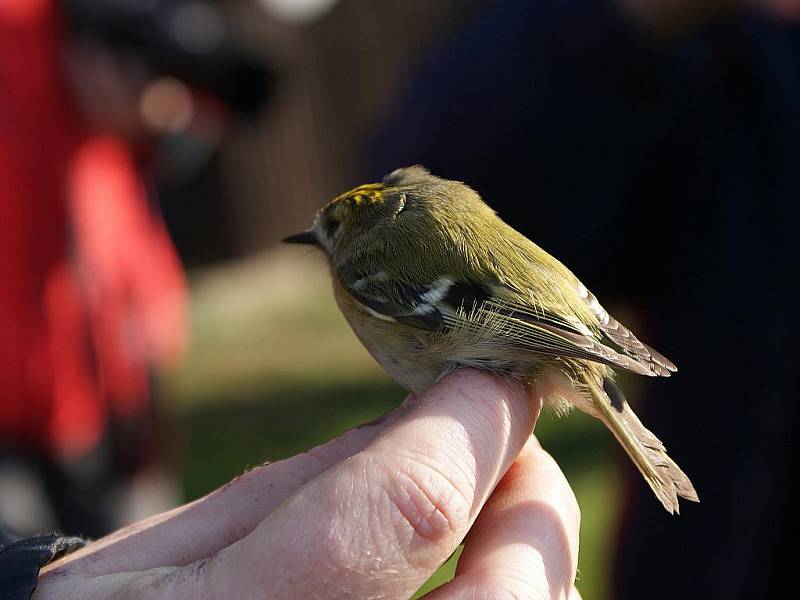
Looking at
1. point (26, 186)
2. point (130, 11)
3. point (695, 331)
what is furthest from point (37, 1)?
point (695, 331)

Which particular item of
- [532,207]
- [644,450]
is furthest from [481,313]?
[532,207]

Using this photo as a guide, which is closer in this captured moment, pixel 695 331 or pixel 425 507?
pixel 425 507

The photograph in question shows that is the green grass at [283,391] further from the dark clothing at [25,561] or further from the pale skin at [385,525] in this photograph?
the dark clothing at [25,561]

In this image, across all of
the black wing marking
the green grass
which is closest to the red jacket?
the green grass

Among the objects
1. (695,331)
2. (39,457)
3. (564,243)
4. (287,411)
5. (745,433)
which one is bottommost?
(287,411)

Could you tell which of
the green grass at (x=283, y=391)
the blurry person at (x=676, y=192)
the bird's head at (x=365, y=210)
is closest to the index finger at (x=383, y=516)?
the bird's head at (x=365, y=210)

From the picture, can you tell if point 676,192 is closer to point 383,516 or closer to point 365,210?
point 365,210

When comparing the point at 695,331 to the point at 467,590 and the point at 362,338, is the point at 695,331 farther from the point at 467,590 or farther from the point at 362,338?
the point at 467,590
